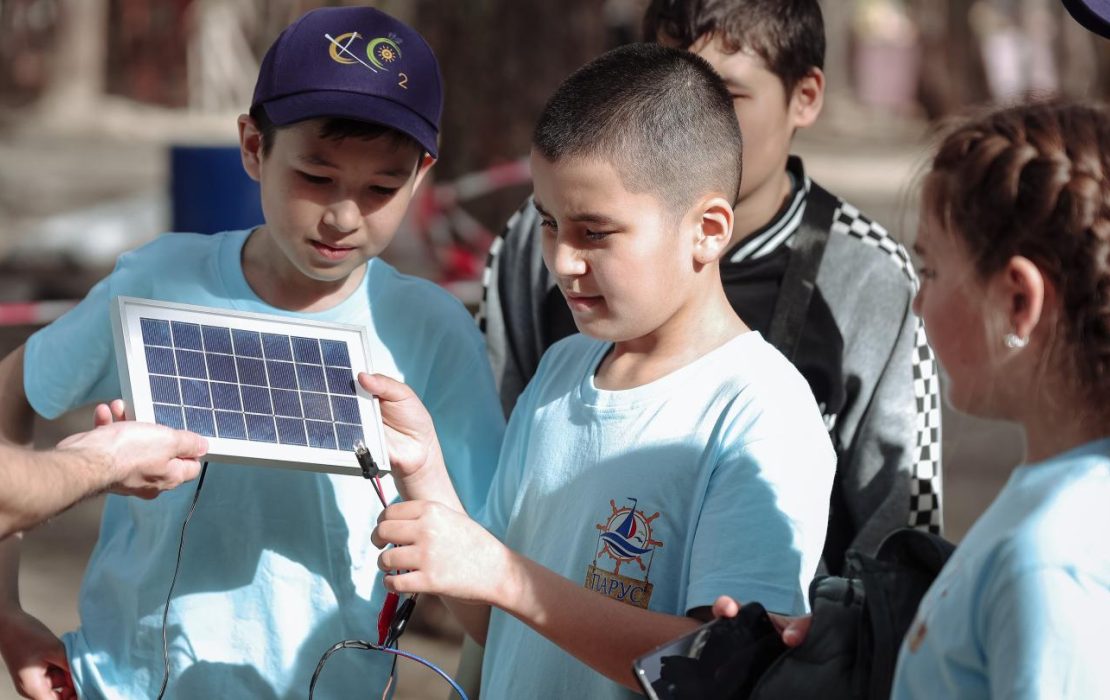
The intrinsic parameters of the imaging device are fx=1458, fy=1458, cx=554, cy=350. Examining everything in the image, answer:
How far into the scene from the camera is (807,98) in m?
3.55

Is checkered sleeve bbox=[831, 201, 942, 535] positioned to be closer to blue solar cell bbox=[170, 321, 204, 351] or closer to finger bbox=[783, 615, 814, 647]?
finger bbox=[783, 615, 814, 647]

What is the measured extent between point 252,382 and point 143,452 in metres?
0.28

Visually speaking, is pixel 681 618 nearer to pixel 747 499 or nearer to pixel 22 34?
pixel 747 499

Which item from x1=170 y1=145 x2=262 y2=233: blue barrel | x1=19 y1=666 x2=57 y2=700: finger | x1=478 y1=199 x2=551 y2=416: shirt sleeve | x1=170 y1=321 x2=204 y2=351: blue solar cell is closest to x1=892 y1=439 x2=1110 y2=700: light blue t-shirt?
x1=170 y1=321 x2=204 y2=351: blue solar cell

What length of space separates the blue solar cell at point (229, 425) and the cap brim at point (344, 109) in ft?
2.10

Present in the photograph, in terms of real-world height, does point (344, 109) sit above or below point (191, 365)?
above

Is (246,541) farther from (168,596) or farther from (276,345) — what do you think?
(276,345)

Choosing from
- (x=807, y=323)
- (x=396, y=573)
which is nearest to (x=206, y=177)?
(x=807, y=323)

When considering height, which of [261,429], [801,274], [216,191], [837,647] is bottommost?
[837,647]

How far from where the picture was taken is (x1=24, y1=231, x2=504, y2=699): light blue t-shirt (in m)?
2.89

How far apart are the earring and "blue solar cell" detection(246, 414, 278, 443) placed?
1.29 m

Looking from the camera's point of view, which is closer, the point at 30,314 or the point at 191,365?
the point at 191,365

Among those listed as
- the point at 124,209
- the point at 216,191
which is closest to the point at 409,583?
the point at 216,191

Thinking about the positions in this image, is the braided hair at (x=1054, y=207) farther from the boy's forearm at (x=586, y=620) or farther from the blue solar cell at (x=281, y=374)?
the blue solar cell at (x=281, y=374)
